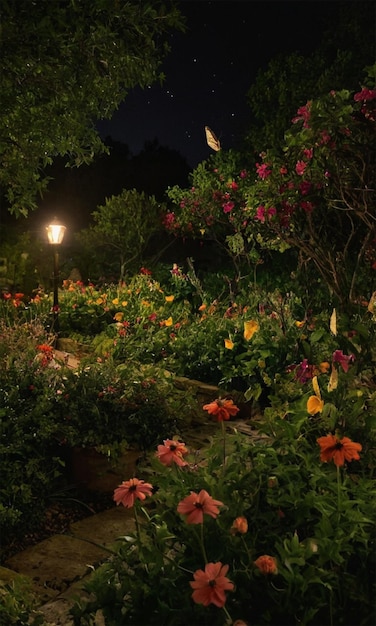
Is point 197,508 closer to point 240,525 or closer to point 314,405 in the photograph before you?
point 240,525

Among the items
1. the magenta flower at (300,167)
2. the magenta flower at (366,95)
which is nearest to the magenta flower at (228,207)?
the magenta flower at (300,167)

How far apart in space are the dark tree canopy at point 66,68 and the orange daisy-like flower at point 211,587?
261 centimetres

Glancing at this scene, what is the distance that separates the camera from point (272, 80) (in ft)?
37.0

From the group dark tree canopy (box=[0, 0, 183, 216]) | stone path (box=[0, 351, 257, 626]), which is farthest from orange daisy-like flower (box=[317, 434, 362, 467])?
dark tree canopy (box=[0, 0, 183, 216])

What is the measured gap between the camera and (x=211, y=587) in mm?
1813

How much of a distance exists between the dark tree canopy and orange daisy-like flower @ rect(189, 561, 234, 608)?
2612mm

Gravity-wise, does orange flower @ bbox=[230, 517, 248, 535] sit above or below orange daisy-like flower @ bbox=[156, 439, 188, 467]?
below

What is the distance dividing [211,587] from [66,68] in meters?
2.97

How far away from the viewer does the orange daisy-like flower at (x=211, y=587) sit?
1.79 meters

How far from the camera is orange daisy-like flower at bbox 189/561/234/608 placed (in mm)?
1792

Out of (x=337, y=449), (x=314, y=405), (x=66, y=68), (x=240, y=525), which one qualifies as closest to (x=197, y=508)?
(x=240, y=525)

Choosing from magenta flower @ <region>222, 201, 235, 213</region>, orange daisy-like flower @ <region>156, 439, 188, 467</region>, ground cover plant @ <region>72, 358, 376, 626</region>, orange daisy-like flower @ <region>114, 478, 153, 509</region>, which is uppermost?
magenta flower @ <region>222, 201, 235, 213</region>

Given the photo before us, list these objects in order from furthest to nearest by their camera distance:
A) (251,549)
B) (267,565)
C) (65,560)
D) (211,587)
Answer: (65,560), (251,549), (267,565), (211,587)

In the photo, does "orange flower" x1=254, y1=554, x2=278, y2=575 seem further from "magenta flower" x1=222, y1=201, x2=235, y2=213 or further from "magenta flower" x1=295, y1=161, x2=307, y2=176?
"magenta flower" x1=222, y1=201, x2=235, y2=213
